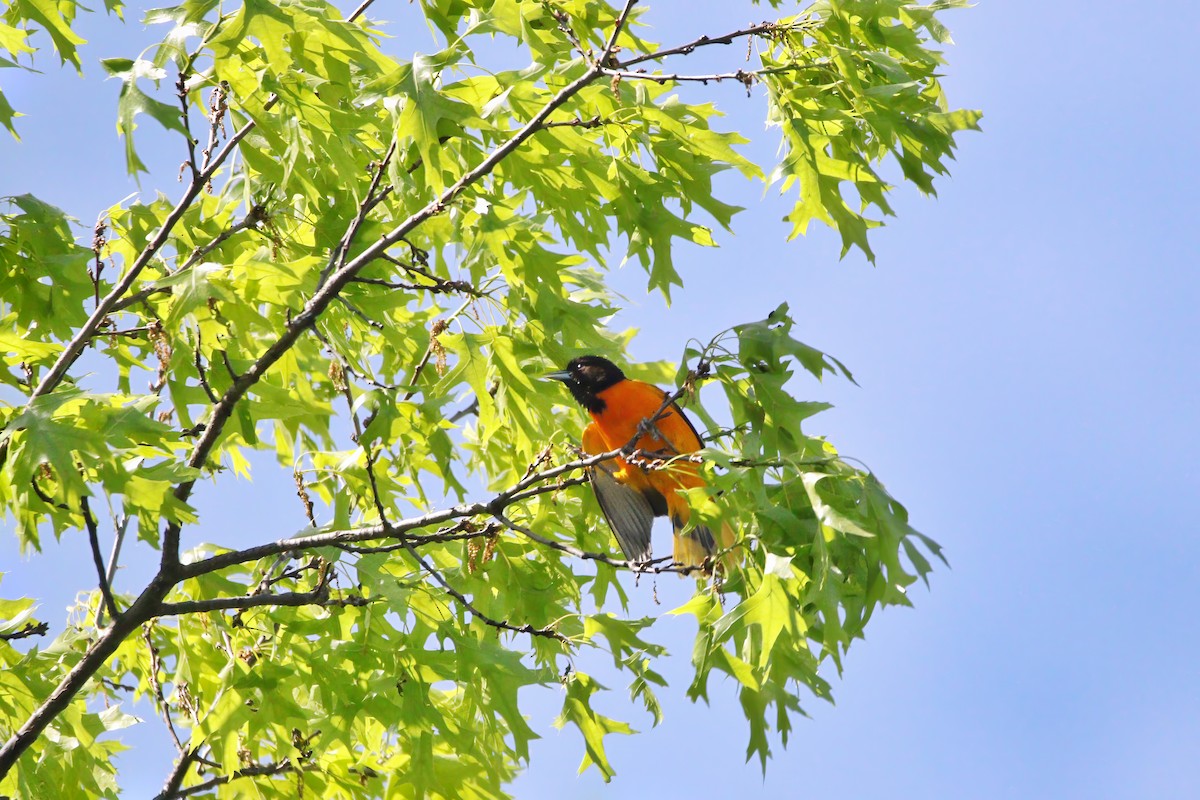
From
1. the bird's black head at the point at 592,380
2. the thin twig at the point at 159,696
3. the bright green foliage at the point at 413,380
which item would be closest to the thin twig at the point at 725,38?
the bright green foliage at the point at 413,380

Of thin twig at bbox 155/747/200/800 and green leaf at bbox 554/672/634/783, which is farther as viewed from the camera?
thin twig at bbox 155/747/200/800

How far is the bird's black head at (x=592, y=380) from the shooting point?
5.11m

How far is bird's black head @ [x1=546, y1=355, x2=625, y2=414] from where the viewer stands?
5113mm

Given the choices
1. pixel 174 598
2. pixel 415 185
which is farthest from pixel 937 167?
pixel 174 598

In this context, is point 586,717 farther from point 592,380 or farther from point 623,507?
point 592,380

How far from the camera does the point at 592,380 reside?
A: 5387 millimetres

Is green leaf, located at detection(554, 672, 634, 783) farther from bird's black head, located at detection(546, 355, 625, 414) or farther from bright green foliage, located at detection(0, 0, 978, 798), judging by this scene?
bird's black head, located at detection(546, 355, 625, 414)

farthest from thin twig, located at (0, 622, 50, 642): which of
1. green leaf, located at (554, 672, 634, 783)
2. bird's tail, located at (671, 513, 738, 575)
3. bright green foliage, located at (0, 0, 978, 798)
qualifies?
bird's tail, located at (671, 513, 738, 575)

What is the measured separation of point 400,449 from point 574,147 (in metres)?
1.61

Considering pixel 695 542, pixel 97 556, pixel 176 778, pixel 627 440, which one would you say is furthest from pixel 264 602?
pixel 695 542

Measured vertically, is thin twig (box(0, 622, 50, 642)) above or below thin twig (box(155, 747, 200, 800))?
above

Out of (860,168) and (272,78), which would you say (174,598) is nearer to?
(272,78)

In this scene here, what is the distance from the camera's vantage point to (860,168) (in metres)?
4.11

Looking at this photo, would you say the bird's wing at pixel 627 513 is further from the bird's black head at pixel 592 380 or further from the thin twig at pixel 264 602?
the thin twig at pixel 264 602
